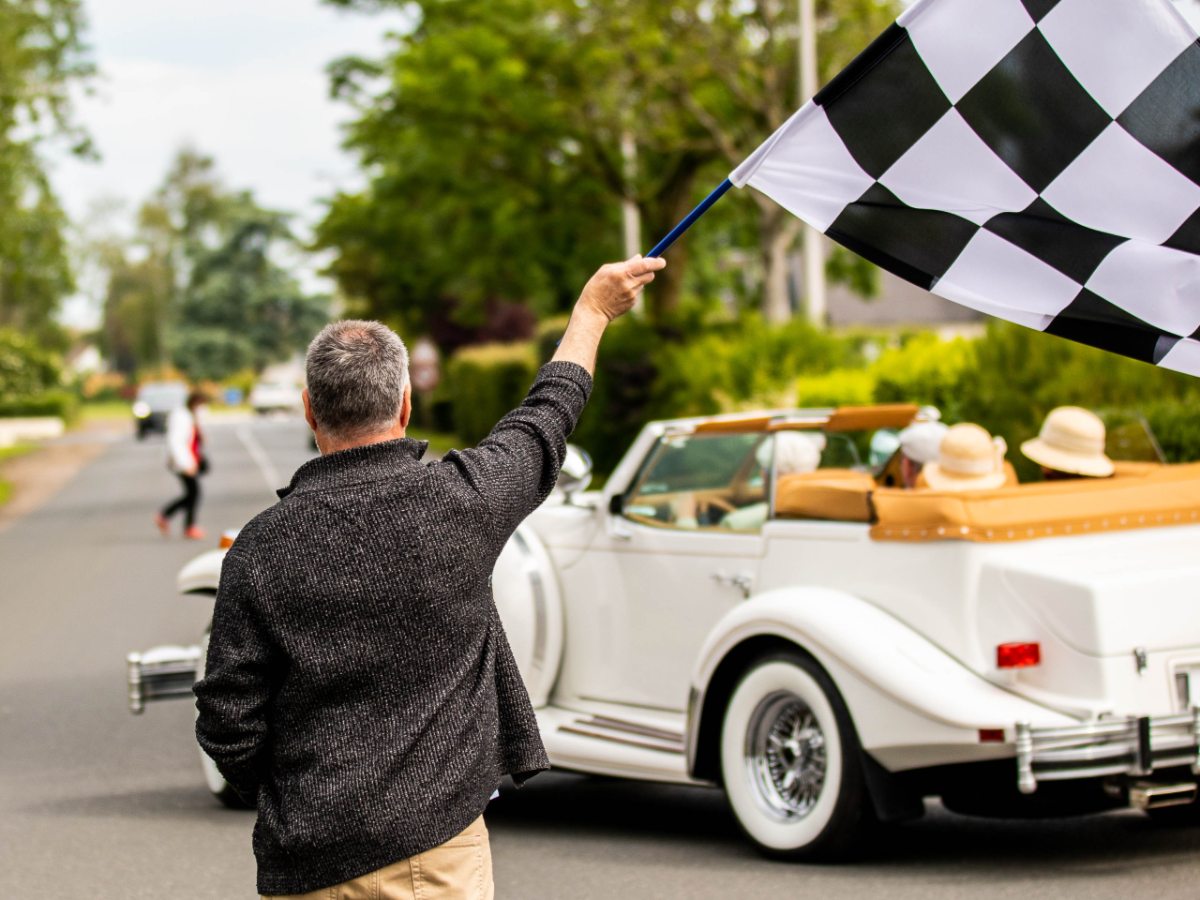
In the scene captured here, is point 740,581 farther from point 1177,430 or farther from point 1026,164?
point 1177,430

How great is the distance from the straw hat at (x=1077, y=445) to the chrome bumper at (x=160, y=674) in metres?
3.70

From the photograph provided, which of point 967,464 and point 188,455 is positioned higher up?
point 967,464

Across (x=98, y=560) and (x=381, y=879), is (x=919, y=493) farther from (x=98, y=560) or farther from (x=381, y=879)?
(x=98, y=560)

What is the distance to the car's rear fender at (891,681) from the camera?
211 inches

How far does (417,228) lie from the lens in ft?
126

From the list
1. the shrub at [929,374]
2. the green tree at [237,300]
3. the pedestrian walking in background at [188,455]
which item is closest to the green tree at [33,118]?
the pedestrian walking in background at [188,455]

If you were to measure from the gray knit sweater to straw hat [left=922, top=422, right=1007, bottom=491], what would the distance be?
3.71 m

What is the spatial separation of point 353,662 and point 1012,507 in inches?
127


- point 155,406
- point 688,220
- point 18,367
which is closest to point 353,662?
point 688,220

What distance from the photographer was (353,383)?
3047 mm

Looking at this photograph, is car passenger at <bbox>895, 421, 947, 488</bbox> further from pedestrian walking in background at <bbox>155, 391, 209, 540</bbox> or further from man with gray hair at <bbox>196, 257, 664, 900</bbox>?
pedestrian walking in background at <bbox>155, 391, 209, 540</bbox>

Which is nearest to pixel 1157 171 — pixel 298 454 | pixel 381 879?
pixel 381 879

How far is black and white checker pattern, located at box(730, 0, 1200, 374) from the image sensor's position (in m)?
3.92

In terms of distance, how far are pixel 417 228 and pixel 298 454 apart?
759 centimetres
